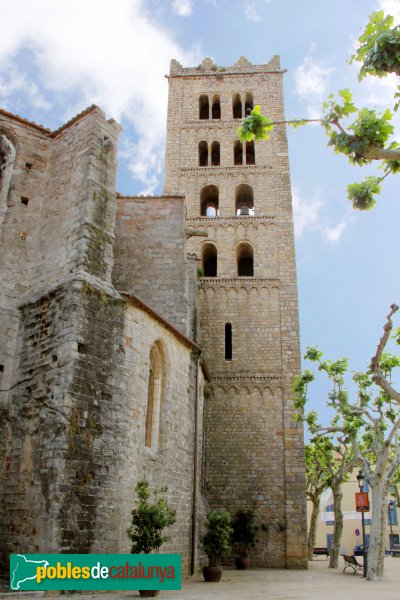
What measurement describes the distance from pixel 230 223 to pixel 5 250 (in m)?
13.4

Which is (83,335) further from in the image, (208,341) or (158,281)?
(208,341)

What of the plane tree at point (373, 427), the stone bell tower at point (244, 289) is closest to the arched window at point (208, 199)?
the stone bell tower at point (244, 289)

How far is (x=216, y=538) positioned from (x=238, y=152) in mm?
18820

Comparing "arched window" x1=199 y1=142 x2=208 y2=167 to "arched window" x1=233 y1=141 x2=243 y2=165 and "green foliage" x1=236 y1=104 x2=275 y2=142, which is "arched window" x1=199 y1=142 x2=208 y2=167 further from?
"green foliage" x1=236 y1=104 x2=275 y2=142

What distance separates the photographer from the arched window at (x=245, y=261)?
78.9 feet

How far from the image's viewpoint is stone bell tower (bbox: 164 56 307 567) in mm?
19297

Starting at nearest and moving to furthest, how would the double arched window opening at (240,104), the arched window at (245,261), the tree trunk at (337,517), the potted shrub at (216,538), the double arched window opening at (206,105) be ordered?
the potted shrub at (216,538) < the tree trunk at (337,517) < the arched window at (245,261) < the double arched window opening at (240,104) < the double arched window opening at (206,105)

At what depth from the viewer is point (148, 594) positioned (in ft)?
30.8

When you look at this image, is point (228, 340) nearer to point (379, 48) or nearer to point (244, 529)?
point (244, 529)

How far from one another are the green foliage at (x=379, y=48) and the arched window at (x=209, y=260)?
56.4 feet

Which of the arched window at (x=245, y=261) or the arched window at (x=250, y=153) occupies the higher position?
the arched window at (x=250, y=153)

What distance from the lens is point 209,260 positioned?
24.7 metres

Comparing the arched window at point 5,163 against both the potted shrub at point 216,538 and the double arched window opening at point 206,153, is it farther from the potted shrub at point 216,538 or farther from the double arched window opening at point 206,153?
the double arched window opening at point 206,153

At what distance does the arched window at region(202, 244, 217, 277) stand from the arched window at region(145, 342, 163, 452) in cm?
1093
